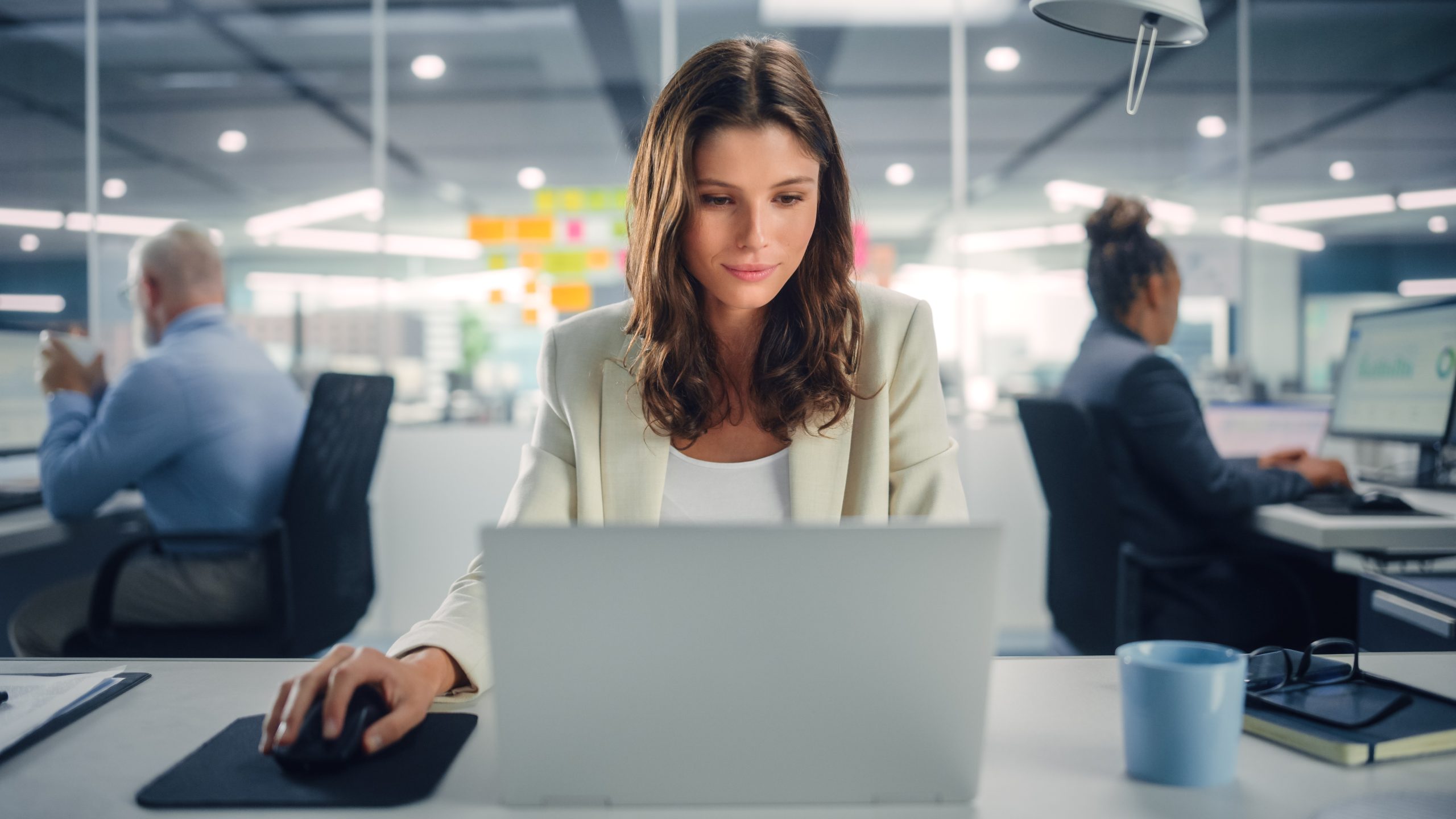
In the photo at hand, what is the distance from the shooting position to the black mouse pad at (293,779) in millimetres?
703

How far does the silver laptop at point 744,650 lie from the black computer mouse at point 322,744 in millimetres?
177

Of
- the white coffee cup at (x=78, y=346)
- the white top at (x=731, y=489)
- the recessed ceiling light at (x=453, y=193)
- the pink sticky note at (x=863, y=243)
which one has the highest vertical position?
the recessed ceiling light at (x=453, y=193)

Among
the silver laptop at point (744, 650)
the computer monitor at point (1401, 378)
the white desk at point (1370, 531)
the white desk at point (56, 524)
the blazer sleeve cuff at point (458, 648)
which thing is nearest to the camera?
the silver laptop at point (744, 650)

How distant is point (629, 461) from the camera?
1.29m

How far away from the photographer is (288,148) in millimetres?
4270

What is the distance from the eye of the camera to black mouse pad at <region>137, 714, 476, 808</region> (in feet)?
2.31

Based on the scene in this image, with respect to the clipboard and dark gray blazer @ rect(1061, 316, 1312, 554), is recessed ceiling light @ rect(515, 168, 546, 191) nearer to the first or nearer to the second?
dark gray blazer @ rect(1061, 316, 1312, 554)

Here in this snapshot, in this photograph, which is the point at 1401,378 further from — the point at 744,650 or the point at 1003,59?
the point at 744,650

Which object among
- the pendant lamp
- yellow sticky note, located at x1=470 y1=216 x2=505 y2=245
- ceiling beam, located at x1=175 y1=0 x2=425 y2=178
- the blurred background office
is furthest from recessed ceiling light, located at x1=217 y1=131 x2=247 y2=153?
the pendant lamp

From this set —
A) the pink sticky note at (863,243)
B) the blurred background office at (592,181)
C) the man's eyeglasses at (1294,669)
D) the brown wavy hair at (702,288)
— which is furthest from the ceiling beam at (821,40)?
the man's eyeglasses at (1294,669)

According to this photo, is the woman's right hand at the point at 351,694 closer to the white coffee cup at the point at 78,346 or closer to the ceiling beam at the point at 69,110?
the white coffee cup at the point at 78,346

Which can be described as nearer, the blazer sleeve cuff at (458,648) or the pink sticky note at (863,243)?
the blazer sleeve cuff at (458,648)

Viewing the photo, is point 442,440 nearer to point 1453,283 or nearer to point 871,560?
point 871,560

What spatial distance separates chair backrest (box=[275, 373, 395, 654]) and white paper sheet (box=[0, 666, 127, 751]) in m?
1.33
